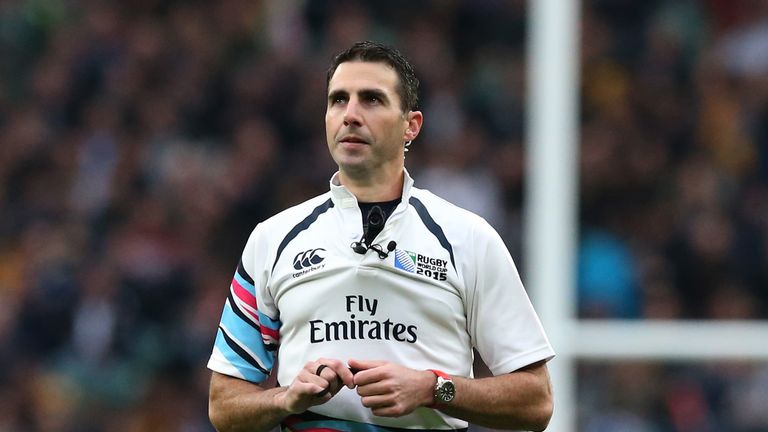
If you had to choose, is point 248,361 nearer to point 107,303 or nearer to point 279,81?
point 107,303

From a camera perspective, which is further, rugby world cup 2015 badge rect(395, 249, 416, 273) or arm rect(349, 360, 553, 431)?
rugby world cup 2015 badge rect(395, 249, 416, 273)

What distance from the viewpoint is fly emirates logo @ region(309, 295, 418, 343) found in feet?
12.3

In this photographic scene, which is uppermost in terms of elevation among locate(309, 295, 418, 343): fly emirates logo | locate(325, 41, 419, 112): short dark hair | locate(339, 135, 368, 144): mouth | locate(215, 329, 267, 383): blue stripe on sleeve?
locate(325, 41, 419, 112): short dark hair

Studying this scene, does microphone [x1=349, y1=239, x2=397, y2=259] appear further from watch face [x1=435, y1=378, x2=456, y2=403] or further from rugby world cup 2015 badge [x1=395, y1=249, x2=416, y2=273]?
watch face [x1=435, y1=378, x2=456, y2=403]

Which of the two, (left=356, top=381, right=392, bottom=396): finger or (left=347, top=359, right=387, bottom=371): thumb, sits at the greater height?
(left=347, top=359, right=387, bottom=371): thumb

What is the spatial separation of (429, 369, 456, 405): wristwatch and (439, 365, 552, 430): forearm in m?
0.02

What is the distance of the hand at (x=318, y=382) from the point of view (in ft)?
11.6

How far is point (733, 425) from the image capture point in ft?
26.2

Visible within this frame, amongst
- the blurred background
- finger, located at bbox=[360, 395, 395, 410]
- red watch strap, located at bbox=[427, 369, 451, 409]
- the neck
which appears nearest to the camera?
finger, located at bbox=[360, 395, 395, 410]

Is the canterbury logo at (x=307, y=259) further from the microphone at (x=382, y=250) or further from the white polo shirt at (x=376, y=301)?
the microphone at (x=382, y=250)

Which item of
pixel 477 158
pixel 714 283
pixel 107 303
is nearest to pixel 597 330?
pixel 714 283

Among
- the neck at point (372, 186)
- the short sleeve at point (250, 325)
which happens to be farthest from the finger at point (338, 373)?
the neck at point (372, 186)

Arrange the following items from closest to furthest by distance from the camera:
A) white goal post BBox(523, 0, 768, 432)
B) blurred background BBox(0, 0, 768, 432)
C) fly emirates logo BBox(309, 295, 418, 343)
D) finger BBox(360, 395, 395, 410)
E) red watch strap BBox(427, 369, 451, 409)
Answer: finger BBox(360, 395, 395, 410) < red watch strap BBox(427, 369, 451, 409) < fly emirates logo BBox(309, 295, 418, 343) < white goal post BBox(523, 0, 768, 432) < blurred background BBox(0, 0, 768, 432)

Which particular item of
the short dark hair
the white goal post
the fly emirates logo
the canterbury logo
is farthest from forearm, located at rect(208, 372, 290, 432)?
the white goal post
